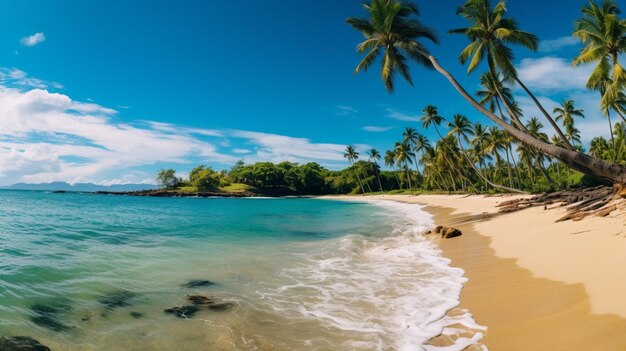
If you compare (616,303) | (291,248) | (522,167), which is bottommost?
(291,248)

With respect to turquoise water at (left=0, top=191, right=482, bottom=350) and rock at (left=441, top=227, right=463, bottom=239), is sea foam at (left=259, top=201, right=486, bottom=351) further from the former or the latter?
rock at (left=441, top=227, right=463, bottom=239)

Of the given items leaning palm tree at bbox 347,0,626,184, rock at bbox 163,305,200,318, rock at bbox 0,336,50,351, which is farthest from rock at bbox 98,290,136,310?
leaning palm tree at bbox 347,0,626,184

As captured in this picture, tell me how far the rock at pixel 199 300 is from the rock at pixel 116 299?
1205 mm

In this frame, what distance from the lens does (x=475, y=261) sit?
9.59 meters

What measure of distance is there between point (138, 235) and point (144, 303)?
39.7ft

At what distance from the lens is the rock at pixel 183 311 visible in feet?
20.1

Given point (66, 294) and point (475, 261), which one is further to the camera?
point (475, 261)

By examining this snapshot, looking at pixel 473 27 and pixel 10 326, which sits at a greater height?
pixel 473 27

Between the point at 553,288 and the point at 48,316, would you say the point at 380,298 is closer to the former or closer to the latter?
the point at 553,288

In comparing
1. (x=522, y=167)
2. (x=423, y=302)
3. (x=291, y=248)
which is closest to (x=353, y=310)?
(x=423, y=302)

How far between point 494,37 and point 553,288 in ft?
59.2

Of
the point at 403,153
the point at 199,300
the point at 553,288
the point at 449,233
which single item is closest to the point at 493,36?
the point at 449,233

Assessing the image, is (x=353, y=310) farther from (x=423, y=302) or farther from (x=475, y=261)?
(x=475, y=261)

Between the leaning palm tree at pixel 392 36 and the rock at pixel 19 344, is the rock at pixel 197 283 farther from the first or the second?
the leaning palm tree at pixel 392 36
